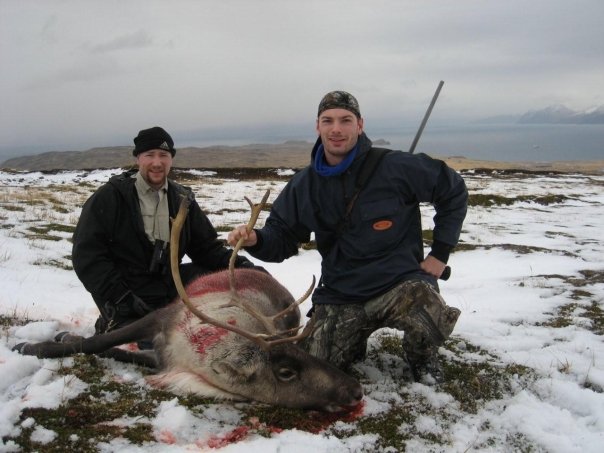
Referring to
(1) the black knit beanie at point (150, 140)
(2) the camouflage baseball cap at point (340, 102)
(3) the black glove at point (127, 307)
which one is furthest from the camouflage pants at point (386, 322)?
(1) the black knit beanie at point (150, 140)

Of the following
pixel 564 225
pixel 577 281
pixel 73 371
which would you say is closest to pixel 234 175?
pixel 564 225

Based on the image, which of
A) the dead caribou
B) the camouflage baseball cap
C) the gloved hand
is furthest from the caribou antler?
the gloved hand

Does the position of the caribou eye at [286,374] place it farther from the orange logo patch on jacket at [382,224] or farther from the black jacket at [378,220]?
the orange logo patch on jacket at [382,224]

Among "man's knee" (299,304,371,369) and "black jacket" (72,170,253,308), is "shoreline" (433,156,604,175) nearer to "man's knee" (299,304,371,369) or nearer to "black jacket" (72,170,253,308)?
"black jacket" (72,170,253,308)

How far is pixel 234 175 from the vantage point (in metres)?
30.8

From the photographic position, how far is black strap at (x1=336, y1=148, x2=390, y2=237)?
157 inches

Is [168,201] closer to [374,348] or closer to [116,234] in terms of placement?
[116,234]

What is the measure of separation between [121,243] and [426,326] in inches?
118

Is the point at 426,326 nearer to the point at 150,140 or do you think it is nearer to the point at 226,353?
the point at 226,353

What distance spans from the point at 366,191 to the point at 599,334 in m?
2.70

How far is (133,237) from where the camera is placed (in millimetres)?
4840

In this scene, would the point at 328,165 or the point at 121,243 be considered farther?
the point at 121,243

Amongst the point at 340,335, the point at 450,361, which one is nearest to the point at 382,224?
the point at 340,335

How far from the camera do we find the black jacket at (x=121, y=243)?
15.1 ft
